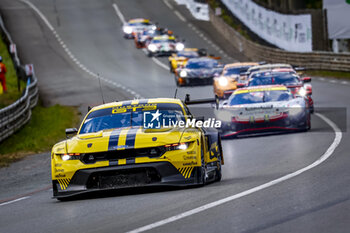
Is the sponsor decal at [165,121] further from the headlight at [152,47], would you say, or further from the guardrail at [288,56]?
the headlight at [152,47]

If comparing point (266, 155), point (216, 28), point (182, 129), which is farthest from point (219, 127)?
point (216, 28)

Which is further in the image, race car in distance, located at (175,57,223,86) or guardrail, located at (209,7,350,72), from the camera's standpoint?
guardrail, located at (209,7,350,72)

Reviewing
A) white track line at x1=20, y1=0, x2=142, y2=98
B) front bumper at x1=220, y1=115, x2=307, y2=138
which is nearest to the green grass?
white track line at x1=20, y1=0, x2=142, y2=98

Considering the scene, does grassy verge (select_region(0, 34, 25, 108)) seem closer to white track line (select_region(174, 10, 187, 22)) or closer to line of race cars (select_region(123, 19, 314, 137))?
line of race cars (select_region(123, 19, 314, 137))

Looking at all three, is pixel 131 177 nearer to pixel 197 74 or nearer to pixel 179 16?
pixel 197 74

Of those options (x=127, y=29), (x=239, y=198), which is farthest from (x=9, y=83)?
(x=239, y=198)

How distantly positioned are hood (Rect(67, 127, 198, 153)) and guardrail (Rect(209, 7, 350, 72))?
1284 inches

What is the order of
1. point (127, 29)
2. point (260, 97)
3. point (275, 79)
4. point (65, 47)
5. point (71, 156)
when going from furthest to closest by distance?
point (127, 29), point (65, 47), point (275, 79), point (260, 97), point (71, 156)

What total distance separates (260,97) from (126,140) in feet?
33.6

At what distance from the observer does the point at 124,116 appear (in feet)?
40.5

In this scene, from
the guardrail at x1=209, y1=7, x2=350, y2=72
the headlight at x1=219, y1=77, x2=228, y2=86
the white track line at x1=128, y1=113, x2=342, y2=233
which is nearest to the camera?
the white track line at x1=128, y1=113, x2=342, y2=233

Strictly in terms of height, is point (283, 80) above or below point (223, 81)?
above

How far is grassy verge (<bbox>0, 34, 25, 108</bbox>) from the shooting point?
33719 millimetres

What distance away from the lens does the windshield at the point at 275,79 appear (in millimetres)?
25891
